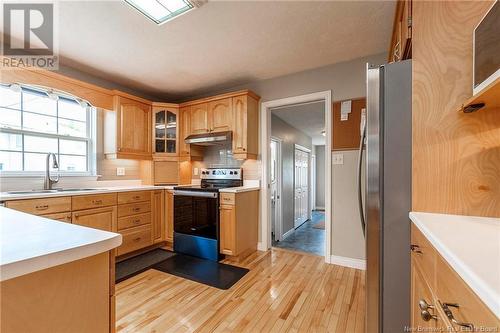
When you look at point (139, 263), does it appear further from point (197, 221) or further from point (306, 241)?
point (306, 241)

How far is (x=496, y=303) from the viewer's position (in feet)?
1.33

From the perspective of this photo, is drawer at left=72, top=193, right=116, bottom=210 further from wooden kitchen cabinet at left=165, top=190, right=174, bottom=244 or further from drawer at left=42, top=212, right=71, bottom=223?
wooden kitchen cabinet at left=165, top=190, right=174, bottom=244

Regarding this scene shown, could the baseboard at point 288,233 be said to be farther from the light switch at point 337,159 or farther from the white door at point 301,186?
the light switch at point 337,159

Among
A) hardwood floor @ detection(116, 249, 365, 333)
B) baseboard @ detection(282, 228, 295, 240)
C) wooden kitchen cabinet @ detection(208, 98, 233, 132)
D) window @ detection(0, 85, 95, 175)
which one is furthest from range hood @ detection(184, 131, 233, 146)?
baseboard @ detection(282, 228, 295, 240)

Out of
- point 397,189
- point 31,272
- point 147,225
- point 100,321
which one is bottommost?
point 147,225

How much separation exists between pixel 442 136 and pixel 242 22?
169 centimetres

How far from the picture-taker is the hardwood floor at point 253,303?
156 cm

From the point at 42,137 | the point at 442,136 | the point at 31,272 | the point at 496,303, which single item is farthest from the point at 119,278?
the point at 442,136

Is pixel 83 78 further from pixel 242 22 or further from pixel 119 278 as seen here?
pixel 119 278

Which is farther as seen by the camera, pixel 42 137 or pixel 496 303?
pixel 42 137

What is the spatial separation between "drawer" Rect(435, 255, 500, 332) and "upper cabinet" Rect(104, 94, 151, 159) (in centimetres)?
330

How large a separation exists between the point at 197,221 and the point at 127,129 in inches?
62.8

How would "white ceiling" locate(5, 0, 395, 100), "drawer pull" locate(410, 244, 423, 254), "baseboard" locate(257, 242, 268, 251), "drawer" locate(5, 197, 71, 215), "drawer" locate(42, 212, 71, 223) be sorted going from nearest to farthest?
"drawer pull" locate(410, 244, 423, 254) < "white ceiling" locate(5, 0, 395, 100) < "drawer" locate(5, 197, 71, 215) < "drawer" locate(42, 212, 71, 223) < "baseboard" locate(257, 242, 268, 251)

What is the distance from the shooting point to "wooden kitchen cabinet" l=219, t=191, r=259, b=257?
2.61 meters
